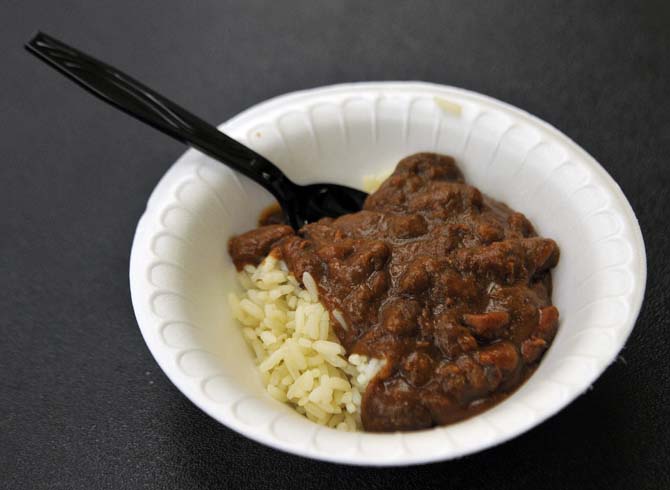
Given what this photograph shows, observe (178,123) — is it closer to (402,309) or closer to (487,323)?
(402,309)

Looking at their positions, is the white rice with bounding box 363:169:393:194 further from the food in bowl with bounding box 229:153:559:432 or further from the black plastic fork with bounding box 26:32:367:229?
the food in bowl with bounding box 229:153:559:432

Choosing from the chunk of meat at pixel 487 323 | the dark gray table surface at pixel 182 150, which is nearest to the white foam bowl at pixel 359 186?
the chunk of meat at pixel 487 323

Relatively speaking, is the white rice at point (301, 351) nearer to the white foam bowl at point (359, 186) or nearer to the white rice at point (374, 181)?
the white foam bowl at point (359, 186)

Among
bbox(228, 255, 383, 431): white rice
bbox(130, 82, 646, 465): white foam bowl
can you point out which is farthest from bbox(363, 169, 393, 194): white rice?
bbox(228, 255, 383, 431): white rice

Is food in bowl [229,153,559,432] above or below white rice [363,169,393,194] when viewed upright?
below

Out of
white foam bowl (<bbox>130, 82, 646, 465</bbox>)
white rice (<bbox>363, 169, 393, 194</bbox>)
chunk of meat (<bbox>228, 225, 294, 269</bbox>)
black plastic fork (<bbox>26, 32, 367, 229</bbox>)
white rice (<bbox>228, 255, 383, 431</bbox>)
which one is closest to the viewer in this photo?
white foam bowl (<bbox>130, 82, 646, 465</bbox>)

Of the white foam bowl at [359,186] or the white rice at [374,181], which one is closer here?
the white foam bowl at [359,186]

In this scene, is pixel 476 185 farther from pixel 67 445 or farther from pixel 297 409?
pixel 67 445

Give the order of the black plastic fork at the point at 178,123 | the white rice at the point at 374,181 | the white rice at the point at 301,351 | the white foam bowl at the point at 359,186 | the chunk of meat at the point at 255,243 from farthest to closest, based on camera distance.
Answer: the white rice at the point at 374,181 < the chunk of meat at the point at 255,243 < the black plastic fork at the point at 178,123 < the white rice at the point at 301,351 < the white foam bowl at the point at 359,186
